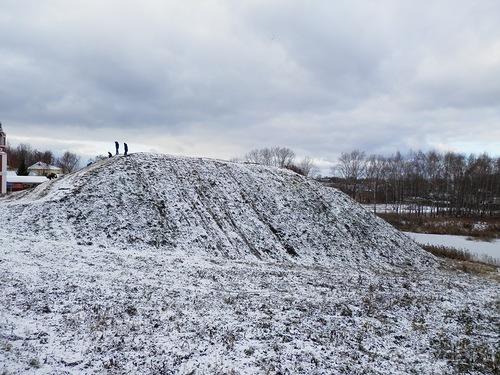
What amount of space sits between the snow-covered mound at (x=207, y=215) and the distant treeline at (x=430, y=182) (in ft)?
168

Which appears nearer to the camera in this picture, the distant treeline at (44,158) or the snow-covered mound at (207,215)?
the snow-covered mound at (207,215)

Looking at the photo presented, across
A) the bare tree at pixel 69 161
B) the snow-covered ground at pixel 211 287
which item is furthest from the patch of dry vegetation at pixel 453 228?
the bare tree at pixel 69 161

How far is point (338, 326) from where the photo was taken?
316 inches

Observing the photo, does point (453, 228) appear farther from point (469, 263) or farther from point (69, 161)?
point (69, 161)

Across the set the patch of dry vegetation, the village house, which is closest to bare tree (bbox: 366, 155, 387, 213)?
the patch of dry vegetation

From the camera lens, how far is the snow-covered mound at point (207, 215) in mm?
17141

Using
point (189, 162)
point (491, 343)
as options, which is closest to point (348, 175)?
point (189, 162)

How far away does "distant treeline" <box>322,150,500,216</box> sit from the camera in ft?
228

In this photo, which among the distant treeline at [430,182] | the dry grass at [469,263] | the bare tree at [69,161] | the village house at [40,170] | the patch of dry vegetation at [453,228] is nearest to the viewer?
the dry grass at [469,263]

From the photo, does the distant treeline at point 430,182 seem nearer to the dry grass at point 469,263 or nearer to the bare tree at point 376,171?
the bare tree at point 376,171

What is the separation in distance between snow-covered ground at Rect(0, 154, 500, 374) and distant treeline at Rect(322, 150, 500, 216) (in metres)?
55.3

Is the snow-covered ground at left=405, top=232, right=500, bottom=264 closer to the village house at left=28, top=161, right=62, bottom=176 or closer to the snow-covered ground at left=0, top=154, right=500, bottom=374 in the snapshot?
the snow-covered ground at left=0, top=154, right=500, bottom=374

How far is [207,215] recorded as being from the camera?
20.0 m

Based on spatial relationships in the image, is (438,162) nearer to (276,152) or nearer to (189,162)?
(276,152)
